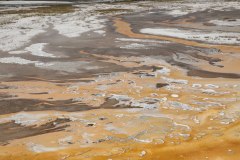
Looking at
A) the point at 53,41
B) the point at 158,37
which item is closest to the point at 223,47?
the point at 158,37

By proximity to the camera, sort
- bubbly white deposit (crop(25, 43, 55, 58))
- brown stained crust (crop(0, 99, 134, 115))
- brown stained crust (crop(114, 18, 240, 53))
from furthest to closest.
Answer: brown stained crust (crop(114, 18, 240, 53)) < bubbly white deposit (crop(25, 43, 55, 58)) < brown stained crust (crop(0, 99, 134, 115))

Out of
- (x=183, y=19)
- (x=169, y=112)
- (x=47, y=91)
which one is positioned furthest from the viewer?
(x=183, y=19)

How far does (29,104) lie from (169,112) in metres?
3.22

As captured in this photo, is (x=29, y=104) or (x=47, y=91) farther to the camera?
(x=47, y=91)

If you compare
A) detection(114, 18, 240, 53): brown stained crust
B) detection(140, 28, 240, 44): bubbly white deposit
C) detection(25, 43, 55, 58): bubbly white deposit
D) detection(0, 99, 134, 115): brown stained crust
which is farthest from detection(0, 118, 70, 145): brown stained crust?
detection(140, 28, 240, 44): bubbly white deposit

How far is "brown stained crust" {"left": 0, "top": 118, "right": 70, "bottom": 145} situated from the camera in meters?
6.54

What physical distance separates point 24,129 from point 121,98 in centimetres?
255

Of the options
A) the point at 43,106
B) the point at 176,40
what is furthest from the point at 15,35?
the point at 43,106

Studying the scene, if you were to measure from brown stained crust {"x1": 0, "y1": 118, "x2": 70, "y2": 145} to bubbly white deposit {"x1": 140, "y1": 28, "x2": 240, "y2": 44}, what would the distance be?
408 inches

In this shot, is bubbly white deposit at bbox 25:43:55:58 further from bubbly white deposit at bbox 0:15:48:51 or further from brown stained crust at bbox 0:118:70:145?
brown stained crust at bbox 0:118:70:145

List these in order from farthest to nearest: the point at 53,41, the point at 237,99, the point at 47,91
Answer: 1. the point at 53,41
2. the point at 47,91
3. the point at 237,99

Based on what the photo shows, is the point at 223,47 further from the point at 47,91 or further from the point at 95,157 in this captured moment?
the point at 95,157

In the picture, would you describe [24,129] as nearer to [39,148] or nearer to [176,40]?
[39,148]

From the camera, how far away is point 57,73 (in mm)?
11102
